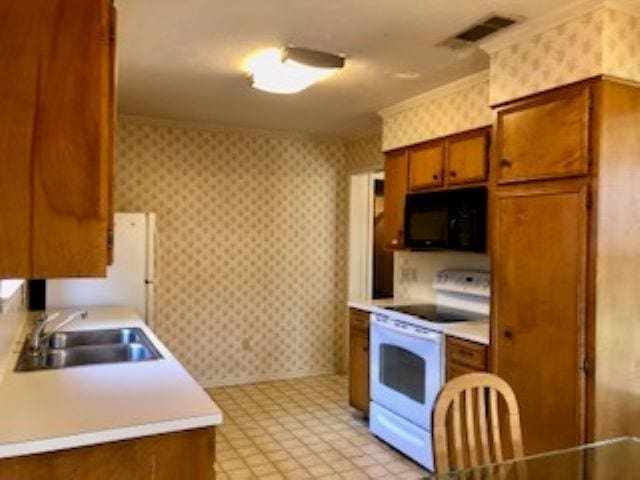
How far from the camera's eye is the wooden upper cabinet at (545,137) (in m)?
2.24

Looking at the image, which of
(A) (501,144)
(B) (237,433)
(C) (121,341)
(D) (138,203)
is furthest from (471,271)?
(D) (138,203)

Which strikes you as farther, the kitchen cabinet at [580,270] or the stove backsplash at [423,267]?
the stove backsplash at [423,267]

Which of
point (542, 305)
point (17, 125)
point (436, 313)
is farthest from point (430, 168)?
point (17, 125)

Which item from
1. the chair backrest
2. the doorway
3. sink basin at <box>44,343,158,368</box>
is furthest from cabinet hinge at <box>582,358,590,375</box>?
the doorway

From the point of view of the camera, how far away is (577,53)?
88.7 inches

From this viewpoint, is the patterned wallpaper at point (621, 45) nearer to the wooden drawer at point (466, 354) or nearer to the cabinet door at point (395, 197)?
the wooden drawer at point (466, 354)

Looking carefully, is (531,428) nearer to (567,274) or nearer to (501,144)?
(567,274)

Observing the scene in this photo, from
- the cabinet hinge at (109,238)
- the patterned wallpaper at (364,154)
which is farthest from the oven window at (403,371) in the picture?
the cabinet hinge at (109,238)

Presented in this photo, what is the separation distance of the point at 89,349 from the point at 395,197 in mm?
2387

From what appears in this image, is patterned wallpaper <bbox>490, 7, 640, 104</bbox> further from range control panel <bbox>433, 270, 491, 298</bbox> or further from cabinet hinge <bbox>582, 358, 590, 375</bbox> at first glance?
range control panel <bbox>433, 270, 491, 298</bbox>

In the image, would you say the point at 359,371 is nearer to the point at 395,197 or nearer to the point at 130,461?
the point at 395,197

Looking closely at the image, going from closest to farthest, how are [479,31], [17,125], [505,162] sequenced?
1. [17,125]
2. [479,31]
3. [505,162]

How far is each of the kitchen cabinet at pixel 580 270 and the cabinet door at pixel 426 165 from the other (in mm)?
1053

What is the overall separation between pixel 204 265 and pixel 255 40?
105 inches
